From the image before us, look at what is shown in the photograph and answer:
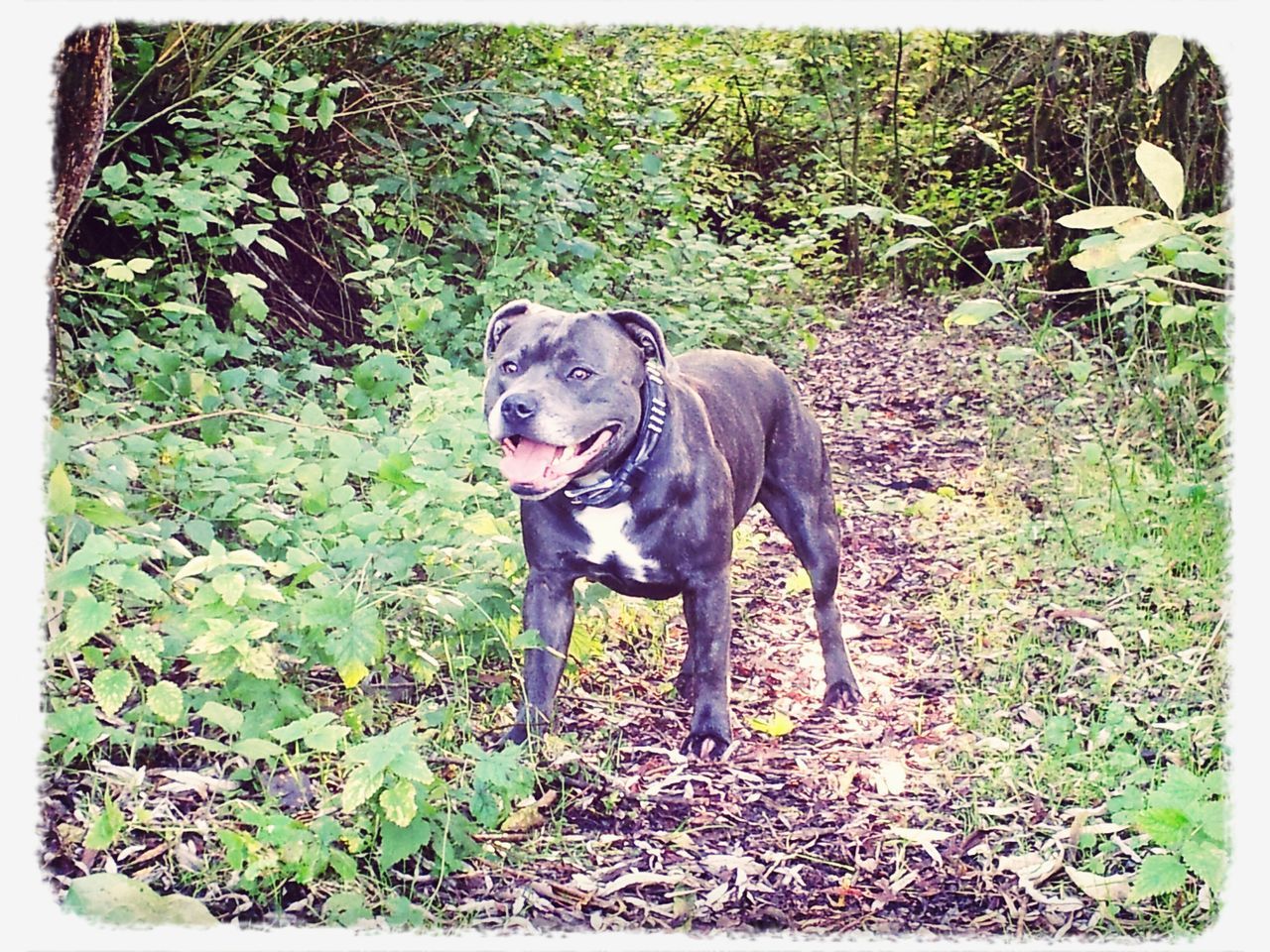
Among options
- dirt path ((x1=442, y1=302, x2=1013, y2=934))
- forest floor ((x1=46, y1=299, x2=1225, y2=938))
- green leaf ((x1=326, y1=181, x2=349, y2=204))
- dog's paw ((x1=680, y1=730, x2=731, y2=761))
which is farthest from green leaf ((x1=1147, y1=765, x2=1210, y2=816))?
green leaf ((x1=326, y1=181, x2=349, y2=204))

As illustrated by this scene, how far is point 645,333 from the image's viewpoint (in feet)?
9.20

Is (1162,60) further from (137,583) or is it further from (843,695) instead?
(137,583)

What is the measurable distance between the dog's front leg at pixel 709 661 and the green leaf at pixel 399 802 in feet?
2.55

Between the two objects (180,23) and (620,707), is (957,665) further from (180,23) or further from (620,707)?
(180,23)

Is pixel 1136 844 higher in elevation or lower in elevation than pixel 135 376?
lower

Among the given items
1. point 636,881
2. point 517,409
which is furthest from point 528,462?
point 636,881

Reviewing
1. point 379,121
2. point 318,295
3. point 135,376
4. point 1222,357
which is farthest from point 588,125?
point 1222,357

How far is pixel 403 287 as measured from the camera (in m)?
3.26

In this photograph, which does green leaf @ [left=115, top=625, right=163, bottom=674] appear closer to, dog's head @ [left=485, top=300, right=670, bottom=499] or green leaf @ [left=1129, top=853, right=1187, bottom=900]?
dog's head @ [left=485, top=300, right=670, bottom=499]

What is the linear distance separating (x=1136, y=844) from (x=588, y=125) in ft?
7.23

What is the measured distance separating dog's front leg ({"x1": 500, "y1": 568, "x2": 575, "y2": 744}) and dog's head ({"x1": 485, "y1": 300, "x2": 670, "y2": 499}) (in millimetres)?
307

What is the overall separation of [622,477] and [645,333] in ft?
1.08

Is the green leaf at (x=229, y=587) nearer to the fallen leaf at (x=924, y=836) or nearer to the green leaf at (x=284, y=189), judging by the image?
the green leaf at (x=284, y=189)

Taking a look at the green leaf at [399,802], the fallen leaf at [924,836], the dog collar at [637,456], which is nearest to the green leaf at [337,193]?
the dog collar at [637,456]
